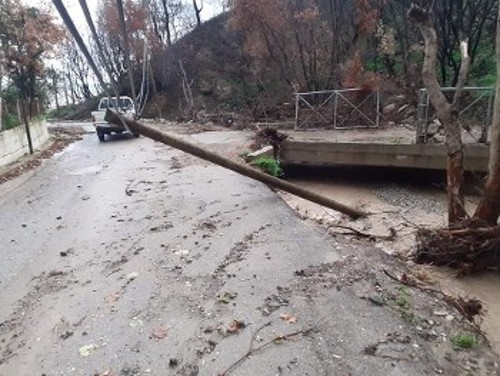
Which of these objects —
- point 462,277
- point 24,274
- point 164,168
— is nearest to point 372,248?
point 462,277

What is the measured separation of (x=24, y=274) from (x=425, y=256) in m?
5.33

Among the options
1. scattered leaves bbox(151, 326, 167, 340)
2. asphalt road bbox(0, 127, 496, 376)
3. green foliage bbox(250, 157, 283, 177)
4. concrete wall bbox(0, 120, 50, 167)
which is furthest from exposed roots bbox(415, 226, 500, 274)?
concrete wall bbox(0, 120, 50, 167)

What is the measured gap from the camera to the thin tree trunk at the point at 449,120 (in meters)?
6.35

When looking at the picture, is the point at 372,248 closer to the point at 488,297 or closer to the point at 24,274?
the point at 488,297

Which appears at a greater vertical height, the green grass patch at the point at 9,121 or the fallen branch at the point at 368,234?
the green grass patch at the point at 9,121

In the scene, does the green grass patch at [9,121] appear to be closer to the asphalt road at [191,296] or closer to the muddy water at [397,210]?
the asphalt road at [191,296]

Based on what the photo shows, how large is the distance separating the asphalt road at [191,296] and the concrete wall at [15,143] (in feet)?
20.8

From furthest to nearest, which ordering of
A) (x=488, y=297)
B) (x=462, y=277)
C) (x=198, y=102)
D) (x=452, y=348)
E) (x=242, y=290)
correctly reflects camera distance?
(x=198, y=102) → (x=462, y=277) → (x=488, y=297) → (x=242, y=290) → (x=452, y=348)

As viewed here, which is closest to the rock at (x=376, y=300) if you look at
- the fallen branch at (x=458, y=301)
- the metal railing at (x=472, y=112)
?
the fallen branch at (x=458, y=301)

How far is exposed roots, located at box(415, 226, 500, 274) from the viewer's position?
5832 mm

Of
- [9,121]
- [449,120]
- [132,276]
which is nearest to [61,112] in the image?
[9,121]

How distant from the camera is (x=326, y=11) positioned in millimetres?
19734

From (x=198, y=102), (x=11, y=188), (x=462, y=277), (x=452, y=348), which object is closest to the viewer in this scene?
(x=452, y=348)

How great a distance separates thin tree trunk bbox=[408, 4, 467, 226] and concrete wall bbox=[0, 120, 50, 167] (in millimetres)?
12525
